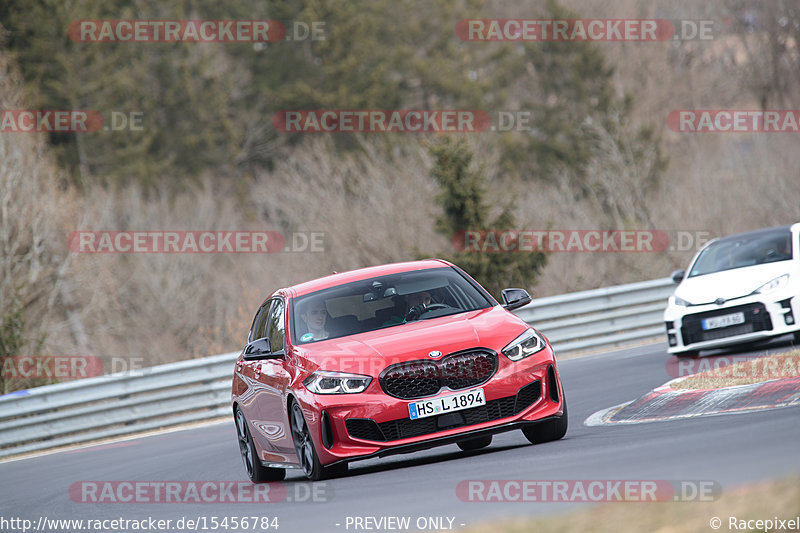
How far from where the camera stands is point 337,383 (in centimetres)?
916

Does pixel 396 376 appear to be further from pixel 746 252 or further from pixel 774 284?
pixel 746 252

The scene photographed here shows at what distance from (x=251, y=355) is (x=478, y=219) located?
1489cm

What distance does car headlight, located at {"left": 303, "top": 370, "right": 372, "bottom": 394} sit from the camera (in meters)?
9.09

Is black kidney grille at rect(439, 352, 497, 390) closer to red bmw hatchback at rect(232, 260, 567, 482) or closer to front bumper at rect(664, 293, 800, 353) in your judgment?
red bmw hatchback at rect(232, 260, 567, 482)

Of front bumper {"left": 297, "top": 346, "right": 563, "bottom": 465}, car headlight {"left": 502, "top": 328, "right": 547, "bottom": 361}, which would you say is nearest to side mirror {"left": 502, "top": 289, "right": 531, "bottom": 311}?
car headlight {"left": 502, "top": 328, "right": 547, "bottom": 361}

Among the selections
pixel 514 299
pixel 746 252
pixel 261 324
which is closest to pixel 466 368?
pixel 514 299

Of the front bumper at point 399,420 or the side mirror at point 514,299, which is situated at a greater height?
the side mirror at point 514,299

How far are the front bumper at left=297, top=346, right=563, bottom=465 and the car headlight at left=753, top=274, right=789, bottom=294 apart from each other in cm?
642

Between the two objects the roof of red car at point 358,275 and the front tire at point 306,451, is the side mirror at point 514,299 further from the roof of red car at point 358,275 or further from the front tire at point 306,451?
the front tire at point 306,451

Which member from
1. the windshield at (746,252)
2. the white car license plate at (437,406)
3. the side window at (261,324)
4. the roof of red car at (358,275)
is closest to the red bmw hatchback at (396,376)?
the white car license plate at (437,406)

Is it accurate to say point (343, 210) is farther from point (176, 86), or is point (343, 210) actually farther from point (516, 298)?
point (516, 298)

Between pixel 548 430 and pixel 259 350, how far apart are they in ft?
7.97

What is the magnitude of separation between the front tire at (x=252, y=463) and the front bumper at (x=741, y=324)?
20.0ft

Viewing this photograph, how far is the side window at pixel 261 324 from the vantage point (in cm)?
1151
